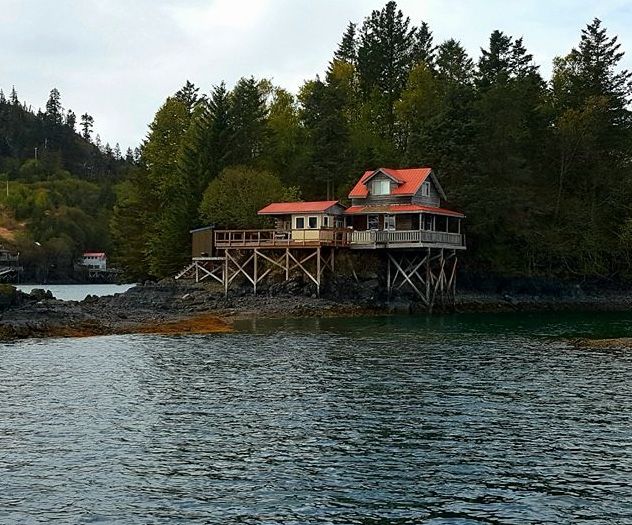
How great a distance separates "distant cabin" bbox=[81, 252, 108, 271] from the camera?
13825cm

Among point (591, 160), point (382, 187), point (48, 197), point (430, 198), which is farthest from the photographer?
point (48, 197)

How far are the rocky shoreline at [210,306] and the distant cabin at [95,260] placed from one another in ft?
270

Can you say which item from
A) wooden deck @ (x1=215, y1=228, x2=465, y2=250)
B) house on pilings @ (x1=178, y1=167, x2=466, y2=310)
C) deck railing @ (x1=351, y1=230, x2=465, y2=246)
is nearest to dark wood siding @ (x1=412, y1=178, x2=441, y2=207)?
house on pilings @ (x1=178, y1=167, x2=466, y2=310)

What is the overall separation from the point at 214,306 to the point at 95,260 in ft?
310

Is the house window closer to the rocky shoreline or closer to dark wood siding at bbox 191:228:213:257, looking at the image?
the rocky shoreline

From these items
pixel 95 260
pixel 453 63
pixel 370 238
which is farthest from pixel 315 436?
pixel 95 260

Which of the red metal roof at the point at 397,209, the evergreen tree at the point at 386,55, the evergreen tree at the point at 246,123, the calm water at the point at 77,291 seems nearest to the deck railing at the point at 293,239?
the red metal roof at the point at 397,209

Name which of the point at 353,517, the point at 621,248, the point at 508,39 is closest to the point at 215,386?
the point at 353,517

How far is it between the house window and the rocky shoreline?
7172 millimetres

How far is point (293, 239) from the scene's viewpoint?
54.3 meters

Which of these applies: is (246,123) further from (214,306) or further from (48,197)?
(48,197)

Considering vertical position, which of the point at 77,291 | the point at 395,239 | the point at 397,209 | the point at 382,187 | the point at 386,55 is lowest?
the point at 77,291

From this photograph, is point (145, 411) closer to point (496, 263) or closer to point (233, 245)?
point (233, 245)

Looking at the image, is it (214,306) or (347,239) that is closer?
(214,306)
